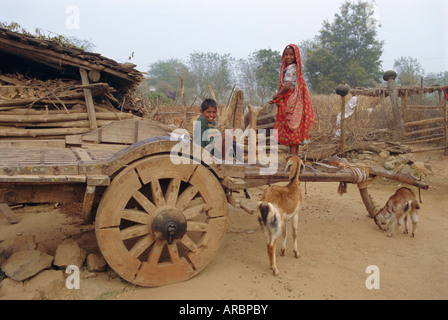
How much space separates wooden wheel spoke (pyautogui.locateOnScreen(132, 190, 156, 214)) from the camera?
2.60 m

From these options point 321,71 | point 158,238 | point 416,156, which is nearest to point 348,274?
point 158,238

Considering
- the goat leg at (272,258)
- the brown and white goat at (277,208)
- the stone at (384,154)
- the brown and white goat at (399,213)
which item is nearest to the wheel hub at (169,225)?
the brown and white goat at (277,208)

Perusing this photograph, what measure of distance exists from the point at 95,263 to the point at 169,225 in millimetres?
1020

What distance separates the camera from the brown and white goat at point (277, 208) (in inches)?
113

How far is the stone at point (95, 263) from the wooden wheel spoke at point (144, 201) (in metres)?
0.90

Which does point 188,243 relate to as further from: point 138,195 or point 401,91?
point 401,91

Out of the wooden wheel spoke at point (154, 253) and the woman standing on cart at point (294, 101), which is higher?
the woman standing on cart at point (294, 101)

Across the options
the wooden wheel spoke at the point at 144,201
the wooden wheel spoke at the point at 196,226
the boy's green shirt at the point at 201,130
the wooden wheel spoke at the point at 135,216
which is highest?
the boy's green shirt at the point at 201,130

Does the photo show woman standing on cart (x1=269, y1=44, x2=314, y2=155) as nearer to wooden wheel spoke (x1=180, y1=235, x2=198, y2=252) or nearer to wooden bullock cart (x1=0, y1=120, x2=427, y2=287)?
wooden bullock cart (x1=0, y1=120, x2=427, y2=287)

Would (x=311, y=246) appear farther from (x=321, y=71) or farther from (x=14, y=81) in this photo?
(x=321, y=71)

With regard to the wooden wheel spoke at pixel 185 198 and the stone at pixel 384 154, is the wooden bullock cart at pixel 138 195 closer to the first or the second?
the wooden wheel spoke at pixel 185 198

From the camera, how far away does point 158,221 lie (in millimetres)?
2625

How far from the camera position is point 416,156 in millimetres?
9422

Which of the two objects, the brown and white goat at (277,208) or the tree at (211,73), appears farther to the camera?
the tree at (211,73)
